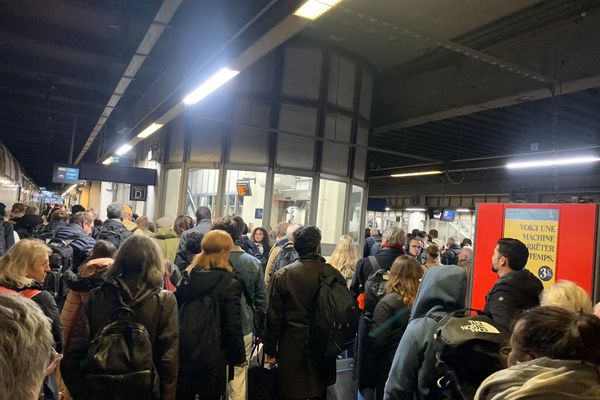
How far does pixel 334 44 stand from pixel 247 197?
396 centimetres

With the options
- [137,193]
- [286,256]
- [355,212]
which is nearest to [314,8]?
[286,256]

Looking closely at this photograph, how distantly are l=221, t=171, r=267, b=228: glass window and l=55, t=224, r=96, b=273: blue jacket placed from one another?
15.8ft

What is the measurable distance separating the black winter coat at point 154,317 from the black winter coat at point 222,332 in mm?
485

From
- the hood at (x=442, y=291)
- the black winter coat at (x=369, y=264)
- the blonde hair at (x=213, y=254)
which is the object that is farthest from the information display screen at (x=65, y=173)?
the hood at (x=442, y=291)

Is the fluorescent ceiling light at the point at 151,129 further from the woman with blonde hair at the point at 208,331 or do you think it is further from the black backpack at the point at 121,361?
the black backpack at the point at 121,361

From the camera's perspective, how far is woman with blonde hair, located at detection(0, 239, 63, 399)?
2.55 metres

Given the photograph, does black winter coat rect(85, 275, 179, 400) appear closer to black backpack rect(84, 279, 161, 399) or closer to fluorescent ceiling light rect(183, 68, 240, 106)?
black backpack rect(84, 279, 161, 399)

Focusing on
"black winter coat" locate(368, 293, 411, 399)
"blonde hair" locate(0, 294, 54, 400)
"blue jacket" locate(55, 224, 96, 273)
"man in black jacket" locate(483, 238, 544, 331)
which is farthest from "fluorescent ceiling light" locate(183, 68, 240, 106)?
"blonde hair" locate(0, 294, 54, 400)

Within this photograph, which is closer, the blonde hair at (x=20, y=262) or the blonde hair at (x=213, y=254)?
the blonde hair at (x=20, y=262)

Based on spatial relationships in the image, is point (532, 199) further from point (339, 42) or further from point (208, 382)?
point (208, 382)

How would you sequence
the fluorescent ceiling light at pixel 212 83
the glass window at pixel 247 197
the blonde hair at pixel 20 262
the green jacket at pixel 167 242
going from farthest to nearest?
the glass window at pixel 247 197 < the green jacket at pixel 167 242 < the fluorescent ceiling light at pixel 212 83 < the blonde hair at pixel 20 262

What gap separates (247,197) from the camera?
9844mm

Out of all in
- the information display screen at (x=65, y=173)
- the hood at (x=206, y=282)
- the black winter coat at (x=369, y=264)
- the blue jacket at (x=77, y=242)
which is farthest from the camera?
the information display screen at (x=65, y=173)

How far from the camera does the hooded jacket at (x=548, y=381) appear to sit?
4.00 ft
